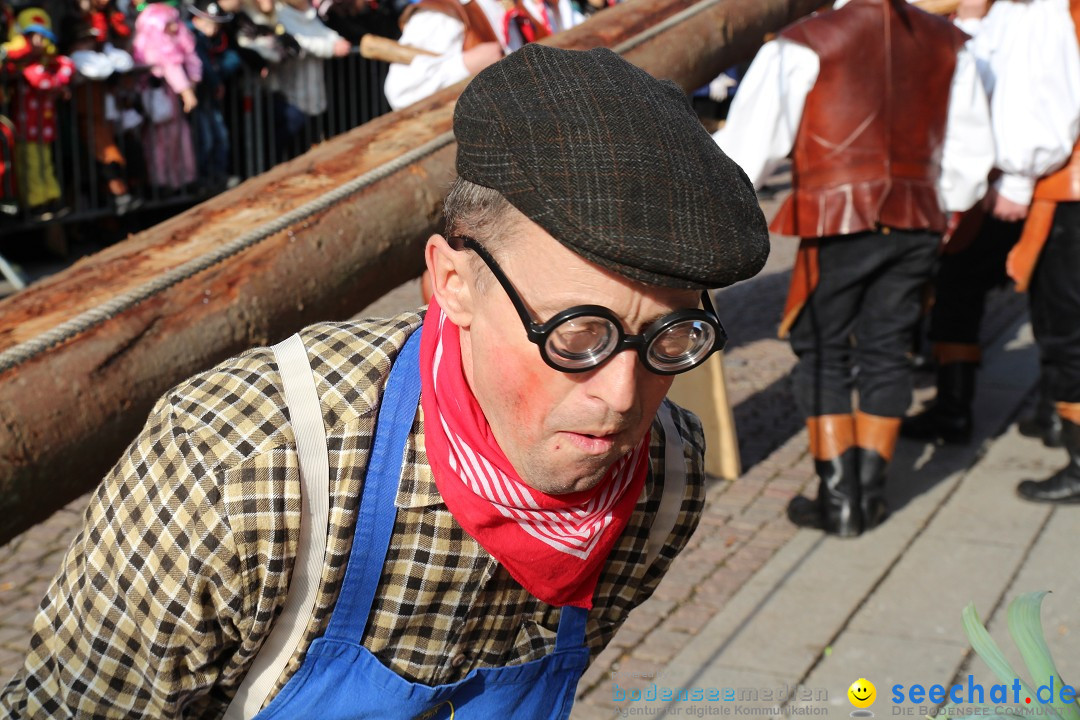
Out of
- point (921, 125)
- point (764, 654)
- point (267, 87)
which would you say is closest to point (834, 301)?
point (921, 125)

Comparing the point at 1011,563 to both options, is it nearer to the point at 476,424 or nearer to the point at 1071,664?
the point at 1071,664

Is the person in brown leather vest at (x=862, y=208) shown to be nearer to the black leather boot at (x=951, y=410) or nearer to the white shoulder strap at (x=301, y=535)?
the black leather boot at (x=951, y=410)

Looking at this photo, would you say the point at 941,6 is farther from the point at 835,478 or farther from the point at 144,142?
the point at 144,142

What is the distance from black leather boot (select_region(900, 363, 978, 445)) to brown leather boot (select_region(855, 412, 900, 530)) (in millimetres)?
1046

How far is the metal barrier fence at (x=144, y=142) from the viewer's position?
8.66 m

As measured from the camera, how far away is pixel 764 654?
4031 millimetres

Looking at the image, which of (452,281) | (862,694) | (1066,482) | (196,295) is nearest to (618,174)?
(452,281)

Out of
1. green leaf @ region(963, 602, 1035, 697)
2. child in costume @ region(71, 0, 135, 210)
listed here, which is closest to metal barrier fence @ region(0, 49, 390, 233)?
child in costume @ region(71, 0, 135, 210)

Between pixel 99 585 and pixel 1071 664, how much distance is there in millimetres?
3249

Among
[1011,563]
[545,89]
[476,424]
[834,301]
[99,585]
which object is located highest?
[545,89]

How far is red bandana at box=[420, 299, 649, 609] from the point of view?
1.70 m

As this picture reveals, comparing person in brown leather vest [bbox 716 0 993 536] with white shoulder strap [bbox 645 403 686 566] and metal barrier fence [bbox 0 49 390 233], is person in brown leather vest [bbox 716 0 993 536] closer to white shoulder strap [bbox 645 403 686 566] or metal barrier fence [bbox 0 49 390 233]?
white shoulder strap [bbox 645 403 686 566]

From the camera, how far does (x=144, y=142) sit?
30.6ft

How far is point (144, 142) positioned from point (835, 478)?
21.0ft
